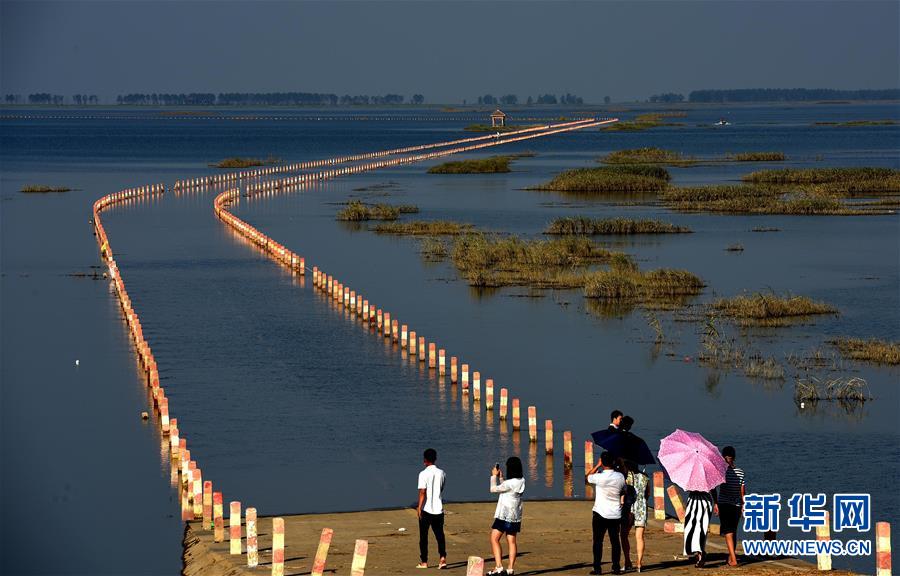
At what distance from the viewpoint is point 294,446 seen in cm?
3553

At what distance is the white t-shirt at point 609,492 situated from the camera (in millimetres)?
21422

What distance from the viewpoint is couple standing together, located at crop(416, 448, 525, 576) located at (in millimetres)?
21328

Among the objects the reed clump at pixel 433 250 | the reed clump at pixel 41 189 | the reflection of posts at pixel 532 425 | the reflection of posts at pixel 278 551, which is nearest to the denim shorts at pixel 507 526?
the reflection of posts at pixel 278 551

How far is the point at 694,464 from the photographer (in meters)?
21.5

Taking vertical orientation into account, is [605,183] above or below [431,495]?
below

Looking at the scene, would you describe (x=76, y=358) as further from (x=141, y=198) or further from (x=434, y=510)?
(x=141, y=198)

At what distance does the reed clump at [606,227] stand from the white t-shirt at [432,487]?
5940 centimetres

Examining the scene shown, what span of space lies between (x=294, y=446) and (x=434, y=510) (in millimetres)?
13807

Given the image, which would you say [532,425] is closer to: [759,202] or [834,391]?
[834,391]

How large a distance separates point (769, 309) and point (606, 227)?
2849 centimetres

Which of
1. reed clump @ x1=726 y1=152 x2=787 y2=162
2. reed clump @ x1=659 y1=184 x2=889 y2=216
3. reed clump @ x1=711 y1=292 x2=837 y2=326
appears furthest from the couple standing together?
reed clump @ x1=726 y1=152 x2=787 y2=162

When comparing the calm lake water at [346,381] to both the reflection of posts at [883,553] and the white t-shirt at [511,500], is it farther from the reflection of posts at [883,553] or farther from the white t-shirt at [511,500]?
the white t-shirt at [511,500]

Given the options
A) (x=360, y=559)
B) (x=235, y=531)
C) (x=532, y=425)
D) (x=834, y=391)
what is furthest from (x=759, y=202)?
(x=360, y=559)

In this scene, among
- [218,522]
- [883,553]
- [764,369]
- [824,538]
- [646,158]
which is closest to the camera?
[883,553]
